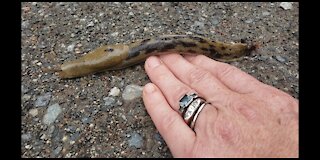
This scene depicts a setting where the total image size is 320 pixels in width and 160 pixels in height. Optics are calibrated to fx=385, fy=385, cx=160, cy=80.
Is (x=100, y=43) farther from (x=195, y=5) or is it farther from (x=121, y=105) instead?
(x=195, y=5)

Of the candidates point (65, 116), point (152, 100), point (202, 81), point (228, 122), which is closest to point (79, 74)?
point (65, 116)

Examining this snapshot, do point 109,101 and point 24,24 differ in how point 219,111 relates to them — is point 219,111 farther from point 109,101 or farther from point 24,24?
point 24,24

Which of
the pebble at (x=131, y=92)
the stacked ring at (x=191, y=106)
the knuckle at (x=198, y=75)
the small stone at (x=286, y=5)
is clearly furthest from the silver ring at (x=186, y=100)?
the small stone at (x=286, y=5)

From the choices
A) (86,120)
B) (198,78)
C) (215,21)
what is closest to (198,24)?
(215,21)

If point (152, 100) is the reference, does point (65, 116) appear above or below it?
below

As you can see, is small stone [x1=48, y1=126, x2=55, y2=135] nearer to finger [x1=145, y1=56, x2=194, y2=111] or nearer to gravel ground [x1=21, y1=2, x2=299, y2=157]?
gravel ground [x1=21, y1=2, x2=299, y2=157]

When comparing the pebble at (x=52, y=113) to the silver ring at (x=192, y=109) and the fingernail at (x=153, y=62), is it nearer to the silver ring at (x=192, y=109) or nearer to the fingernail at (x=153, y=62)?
the fingernail at (x=153, y=62)

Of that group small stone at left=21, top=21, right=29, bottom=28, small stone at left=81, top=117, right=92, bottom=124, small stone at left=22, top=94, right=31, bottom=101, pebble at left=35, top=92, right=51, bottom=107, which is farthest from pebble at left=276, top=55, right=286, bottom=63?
small stone at left=21, top=21, right=29, bottom=28
